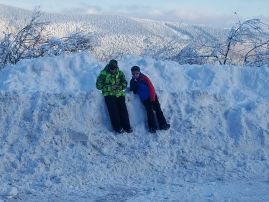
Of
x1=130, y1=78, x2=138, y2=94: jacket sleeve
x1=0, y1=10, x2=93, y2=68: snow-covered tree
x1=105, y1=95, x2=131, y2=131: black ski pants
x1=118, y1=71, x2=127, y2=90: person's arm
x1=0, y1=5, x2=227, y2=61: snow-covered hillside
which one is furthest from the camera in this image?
x1=0, y1=5, x2=227, y2=61: snow-covered hillside

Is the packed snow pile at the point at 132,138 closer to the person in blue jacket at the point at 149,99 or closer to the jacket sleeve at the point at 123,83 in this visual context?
the person in blue jacket at the point at 149,99

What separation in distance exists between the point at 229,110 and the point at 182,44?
45.2 feet

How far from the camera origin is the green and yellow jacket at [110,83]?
1048 centimetres

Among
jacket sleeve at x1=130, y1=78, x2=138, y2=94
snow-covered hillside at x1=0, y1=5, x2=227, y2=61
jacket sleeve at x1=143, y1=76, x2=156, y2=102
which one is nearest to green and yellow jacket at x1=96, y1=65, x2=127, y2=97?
jacket sleeve at x1=130, y1=78, x2=138, y2=94

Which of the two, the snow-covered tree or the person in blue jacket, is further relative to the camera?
the snow-covered tree

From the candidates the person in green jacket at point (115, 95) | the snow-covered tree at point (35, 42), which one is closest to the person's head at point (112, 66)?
the person in green jacket at point (115, 95)

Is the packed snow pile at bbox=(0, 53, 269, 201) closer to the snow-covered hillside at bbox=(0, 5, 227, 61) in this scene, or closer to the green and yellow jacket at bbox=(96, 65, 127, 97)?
the green and yellow jacket at bbox=(96, 65, 127, 97)

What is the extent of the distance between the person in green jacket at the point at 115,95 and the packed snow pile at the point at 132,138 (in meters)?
0.21

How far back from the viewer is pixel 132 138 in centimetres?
1035

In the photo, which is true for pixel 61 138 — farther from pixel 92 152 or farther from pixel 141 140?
pixel 141 140

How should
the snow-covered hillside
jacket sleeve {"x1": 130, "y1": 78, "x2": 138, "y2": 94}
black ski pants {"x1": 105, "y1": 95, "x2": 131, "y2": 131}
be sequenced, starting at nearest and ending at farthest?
black ski pants {"x1": 105, "y1": 95, "x2": 131, "y2": 131} → jacket sleeve {"x1": 130, "y1": 78, "x2": 138, "y2": 94} → the snow-covered hillside

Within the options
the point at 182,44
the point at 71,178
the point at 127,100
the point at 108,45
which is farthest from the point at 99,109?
the point at 108,45

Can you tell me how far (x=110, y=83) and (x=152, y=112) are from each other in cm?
97

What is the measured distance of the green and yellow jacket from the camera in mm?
10484
